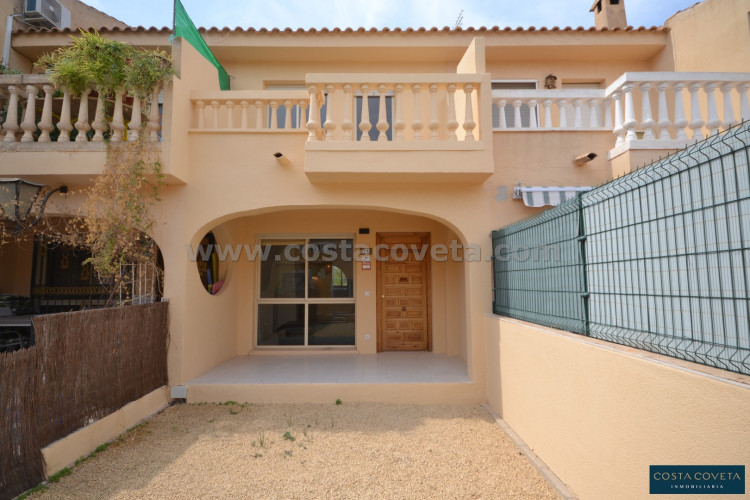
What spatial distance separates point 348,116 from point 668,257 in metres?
5.03

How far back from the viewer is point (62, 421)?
449cm

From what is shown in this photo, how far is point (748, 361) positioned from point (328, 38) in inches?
380

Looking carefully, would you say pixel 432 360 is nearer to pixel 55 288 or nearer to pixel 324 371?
pixel 324 371

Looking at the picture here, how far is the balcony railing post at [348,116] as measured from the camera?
645 centimetres

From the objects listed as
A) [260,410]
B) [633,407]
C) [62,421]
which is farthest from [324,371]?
[633,407]

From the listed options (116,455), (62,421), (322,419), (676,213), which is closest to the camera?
(676,213)

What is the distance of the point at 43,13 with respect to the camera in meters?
9.56

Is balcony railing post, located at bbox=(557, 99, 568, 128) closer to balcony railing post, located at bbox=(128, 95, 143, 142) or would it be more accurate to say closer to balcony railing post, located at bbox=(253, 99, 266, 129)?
balcony railing post, located at bbox=(253, 99, 266, 129)

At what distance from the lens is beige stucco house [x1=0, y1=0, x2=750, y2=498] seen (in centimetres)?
625

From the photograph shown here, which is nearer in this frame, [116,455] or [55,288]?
[116,455]

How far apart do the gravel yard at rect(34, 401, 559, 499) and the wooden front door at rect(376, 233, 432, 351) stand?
11.0 ft

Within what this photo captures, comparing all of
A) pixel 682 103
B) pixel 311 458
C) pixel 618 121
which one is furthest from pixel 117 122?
pixel 682 103

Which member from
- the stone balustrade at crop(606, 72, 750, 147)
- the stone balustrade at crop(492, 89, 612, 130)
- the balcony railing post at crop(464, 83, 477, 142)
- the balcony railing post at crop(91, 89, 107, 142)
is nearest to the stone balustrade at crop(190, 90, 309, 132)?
the balcony railing post at crop(91, 89, 107, 142)

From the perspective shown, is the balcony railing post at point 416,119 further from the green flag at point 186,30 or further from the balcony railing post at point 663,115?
the green flag at point 186,30
